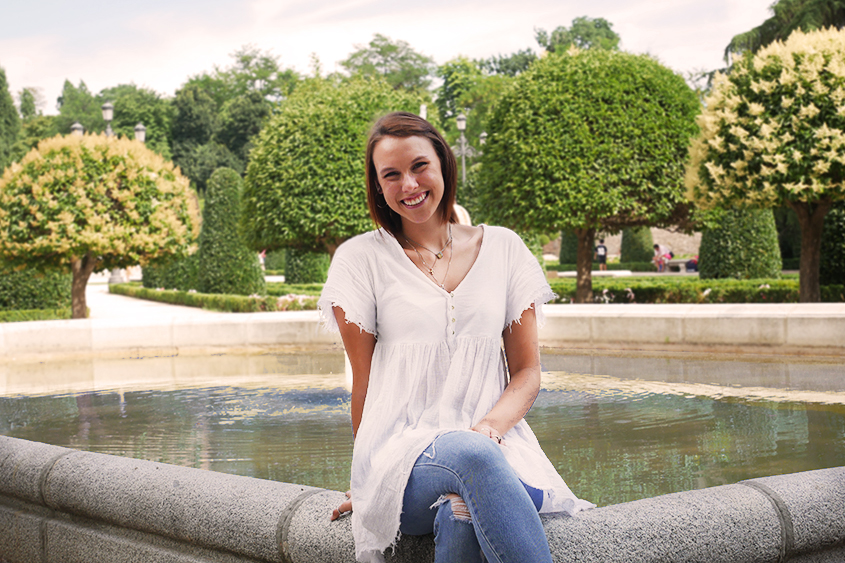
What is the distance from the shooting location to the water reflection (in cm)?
437

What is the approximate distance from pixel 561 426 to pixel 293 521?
337 centimetres

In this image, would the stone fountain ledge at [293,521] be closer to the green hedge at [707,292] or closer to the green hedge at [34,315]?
the green hedge at [707,292]

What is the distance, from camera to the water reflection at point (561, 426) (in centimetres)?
437

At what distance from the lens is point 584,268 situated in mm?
15867

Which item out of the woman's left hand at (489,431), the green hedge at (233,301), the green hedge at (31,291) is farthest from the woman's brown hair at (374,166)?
the green hedge at (31,291)

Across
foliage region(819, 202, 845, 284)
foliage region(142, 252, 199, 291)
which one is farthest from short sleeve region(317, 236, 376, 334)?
foliage region(142, 252, 199, 291)

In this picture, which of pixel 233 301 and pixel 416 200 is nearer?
pixel 416 200

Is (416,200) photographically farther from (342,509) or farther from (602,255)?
(602,255)

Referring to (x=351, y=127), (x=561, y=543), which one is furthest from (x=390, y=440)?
(x=351, y=127)

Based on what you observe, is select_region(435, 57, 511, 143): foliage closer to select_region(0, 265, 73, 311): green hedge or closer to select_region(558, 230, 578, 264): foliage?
select_region(558, 230, 578, 264): foliage

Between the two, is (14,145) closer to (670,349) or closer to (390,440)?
(670,349)

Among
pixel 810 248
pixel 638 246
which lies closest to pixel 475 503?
pixel 810 248

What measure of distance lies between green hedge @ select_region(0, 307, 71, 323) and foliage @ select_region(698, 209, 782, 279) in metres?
14.1

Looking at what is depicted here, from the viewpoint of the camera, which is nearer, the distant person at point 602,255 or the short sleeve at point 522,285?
the short sleeve at point 522,285
